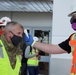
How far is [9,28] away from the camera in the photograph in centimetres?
244

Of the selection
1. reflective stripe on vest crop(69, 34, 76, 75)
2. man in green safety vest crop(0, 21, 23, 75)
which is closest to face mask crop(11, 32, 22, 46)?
man in green safety vest crop(0, 21, 23, 75)

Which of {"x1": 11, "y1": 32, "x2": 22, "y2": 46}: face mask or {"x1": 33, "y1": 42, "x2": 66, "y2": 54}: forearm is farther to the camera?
{"x1": 33, "y1": 42, "x2": 66, "y2": 54}: forearm

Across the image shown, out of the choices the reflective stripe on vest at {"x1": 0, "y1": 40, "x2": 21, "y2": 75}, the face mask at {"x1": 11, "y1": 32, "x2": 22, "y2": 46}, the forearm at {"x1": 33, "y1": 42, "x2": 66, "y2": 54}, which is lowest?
the reflective stripe on vest at {"x1": 0, "y1": 40, "x2": 21, "y2": 75}

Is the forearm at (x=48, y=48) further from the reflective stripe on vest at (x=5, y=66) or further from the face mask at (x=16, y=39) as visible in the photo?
the reflective stripe on vest at (x=5, y=66)

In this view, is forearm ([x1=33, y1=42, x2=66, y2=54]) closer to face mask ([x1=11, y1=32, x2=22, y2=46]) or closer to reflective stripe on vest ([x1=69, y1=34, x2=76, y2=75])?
reflective stripe on vest ([x1=69, y1=34, x2=76, y2=75])

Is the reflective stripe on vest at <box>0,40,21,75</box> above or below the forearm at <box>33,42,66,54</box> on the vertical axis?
below

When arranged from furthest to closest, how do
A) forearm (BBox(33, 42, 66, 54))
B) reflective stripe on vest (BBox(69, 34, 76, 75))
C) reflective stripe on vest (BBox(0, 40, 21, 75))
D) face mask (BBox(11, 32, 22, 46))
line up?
forearm (BBox(33, 42, 66, 54)) < reflective stripe on vest (BBox(69, 34, 76, 75)) < face mask (BBox(11, 32, 22, 46)) < reflective stripe on vest (BBox(0, 40, 21, 75))

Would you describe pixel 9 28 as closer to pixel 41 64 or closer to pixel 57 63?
pixel 57 63

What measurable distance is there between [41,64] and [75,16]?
29.4ft

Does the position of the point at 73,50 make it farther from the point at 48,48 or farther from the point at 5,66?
the point at 5,66

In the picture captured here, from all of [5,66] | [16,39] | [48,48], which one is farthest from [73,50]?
[5,66]

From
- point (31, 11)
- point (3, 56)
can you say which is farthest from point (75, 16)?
point (31, 11)

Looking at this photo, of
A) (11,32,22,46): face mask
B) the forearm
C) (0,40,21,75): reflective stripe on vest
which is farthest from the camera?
the forearm

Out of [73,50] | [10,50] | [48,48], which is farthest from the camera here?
[48,48]
